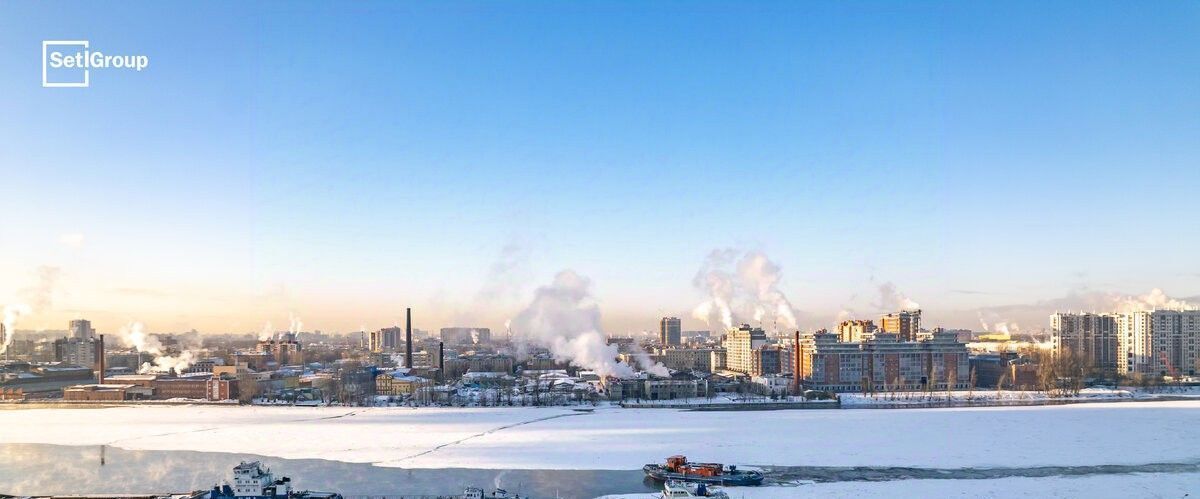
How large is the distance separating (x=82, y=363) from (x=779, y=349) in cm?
4378

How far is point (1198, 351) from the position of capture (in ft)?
183

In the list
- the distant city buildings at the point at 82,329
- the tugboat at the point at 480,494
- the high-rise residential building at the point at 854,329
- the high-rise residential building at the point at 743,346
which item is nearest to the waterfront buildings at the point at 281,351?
the distant city buildings at the point at 82,329

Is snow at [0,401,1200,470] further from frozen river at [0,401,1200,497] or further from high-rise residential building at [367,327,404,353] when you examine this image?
high-rise residential building at [367,327,404,353]

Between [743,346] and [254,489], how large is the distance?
44.9 m

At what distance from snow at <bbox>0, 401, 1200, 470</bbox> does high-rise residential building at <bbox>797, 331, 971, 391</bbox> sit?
12.0 metres

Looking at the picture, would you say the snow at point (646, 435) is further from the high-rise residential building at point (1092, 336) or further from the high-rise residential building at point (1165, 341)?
the high-rise residential building at point (1092, 336)

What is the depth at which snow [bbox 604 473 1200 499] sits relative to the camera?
1614 cm

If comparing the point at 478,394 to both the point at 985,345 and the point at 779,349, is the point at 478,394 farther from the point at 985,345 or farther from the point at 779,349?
the point at 985,345

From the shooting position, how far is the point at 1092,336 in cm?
6006

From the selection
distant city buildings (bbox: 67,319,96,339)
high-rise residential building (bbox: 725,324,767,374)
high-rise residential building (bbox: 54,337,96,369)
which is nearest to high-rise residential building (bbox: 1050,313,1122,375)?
high-rise residential building (bbox: 725,324,767,374)

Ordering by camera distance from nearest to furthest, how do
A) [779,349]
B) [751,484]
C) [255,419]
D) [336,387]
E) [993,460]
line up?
[751,484] → [993,460] → [255,419] → [336,387] → [779,349]

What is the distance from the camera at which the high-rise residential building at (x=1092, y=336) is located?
195ft

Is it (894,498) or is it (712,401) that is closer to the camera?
(894,498)

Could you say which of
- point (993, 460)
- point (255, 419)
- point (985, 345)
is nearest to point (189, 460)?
point (255, 419)
